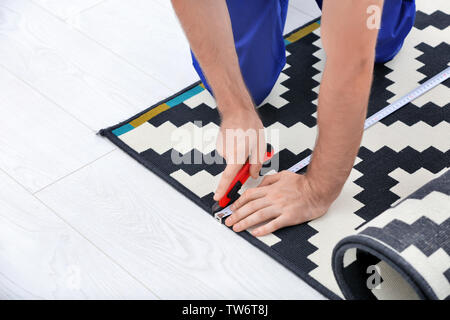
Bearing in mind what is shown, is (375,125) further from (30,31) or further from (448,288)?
(30,31)

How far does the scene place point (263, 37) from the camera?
1730mm

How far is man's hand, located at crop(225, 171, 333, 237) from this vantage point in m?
1.46

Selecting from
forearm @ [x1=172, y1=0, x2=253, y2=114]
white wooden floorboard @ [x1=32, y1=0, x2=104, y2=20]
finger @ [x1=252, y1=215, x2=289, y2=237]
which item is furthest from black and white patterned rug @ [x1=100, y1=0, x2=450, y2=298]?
white wooden floorboard @ [x1=32, y1=0, x2=104, y2=20]

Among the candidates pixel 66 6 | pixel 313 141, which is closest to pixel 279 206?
pixel 313 141

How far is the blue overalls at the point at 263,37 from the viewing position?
1692 millimetres

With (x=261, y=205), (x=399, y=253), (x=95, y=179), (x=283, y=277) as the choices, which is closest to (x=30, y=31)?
(x=95, y=179)

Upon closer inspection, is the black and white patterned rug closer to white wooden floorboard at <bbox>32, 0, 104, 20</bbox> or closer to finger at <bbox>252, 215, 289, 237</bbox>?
finger at <bbox>252, 215, 289, 237</bbox>

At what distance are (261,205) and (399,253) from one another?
375 millimetres

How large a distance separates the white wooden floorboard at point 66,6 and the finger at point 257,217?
1.03m

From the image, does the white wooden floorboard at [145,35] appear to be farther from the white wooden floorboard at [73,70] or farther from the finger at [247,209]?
the finger at [247,209]

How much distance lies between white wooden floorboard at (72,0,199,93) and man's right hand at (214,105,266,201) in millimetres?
366

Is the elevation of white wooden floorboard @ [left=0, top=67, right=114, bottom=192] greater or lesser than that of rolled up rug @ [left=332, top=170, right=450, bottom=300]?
greater

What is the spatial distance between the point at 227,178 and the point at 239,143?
0.27ft

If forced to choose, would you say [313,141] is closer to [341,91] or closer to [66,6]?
[341,91]
